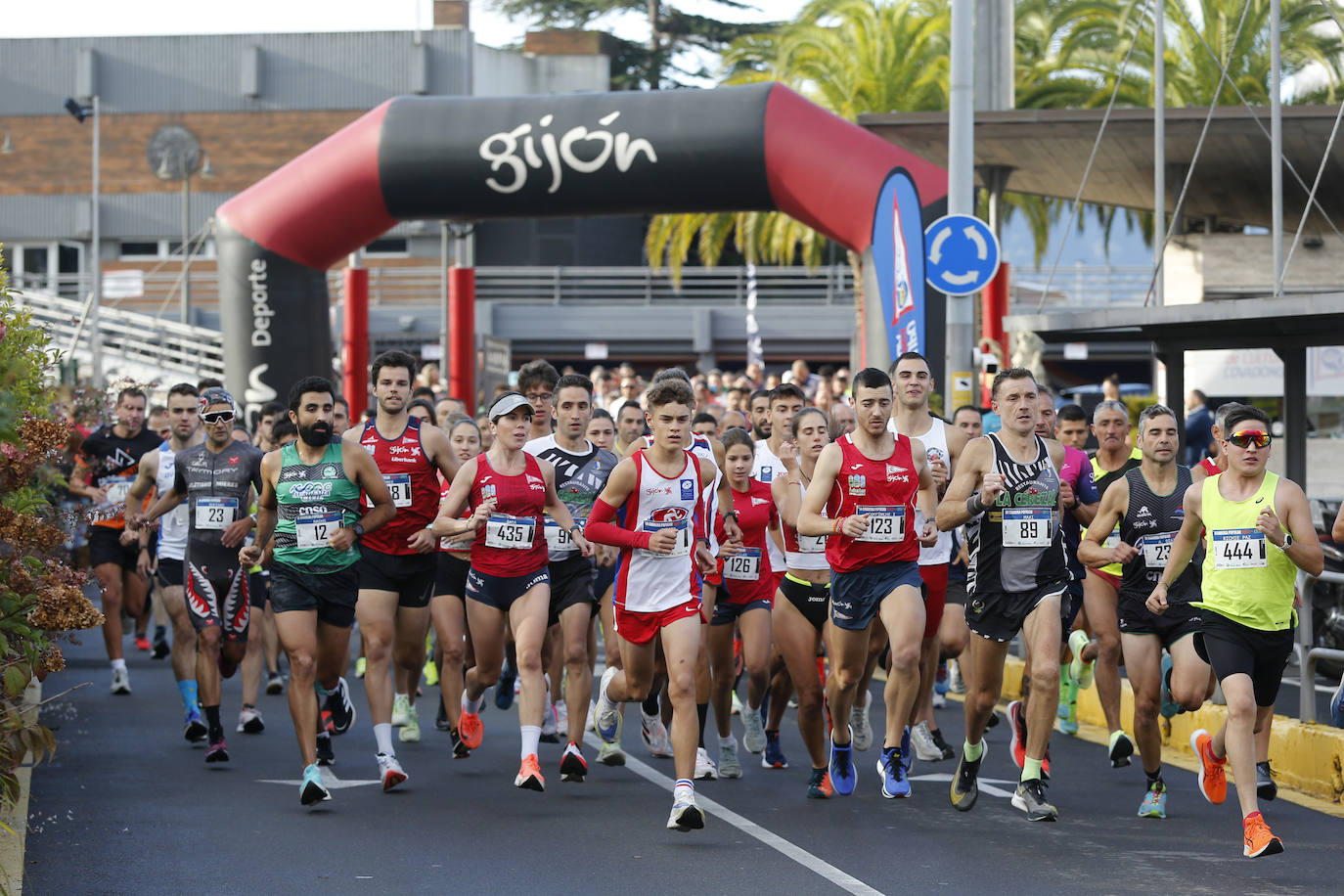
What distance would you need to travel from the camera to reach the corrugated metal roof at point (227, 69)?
50.4 m

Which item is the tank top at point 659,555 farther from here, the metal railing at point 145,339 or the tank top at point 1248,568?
the metal railing at point 145,339

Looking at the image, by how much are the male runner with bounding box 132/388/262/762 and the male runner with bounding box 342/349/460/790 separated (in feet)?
2.99

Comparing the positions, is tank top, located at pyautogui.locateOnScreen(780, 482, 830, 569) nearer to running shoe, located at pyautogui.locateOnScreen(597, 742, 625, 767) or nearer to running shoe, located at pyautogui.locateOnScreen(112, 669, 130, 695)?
running shoe, located at pyautogui.locateOnScreen(597, 742, 625, 767)

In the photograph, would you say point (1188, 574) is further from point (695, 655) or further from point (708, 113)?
point (708, 113)

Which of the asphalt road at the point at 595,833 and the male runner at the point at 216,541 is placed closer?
the asphalt road at the point at 595,833

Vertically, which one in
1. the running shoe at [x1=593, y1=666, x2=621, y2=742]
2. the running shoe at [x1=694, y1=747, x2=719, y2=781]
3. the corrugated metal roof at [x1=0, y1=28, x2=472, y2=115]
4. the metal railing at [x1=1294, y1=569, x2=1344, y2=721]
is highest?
the corrugated metal roof at [x1=0, y1=28, x2=472, y2=115]

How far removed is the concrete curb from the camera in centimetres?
959

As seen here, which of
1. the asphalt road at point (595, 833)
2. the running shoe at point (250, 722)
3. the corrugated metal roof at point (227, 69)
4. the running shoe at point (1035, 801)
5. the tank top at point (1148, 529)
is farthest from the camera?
the corrugated metal roof at point (227, 69)

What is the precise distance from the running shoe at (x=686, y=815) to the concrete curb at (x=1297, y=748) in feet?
10.1

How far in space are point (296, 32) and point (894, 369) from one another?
43984mm

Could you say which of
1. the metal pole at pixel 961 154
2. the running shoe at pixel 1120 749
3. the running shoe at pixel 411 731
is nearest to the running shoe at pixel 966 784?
the running shoe at pixel 1120 749

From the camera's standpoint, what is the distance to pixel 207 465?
36.0 ft

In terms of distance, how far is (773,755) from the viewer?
10.5 m

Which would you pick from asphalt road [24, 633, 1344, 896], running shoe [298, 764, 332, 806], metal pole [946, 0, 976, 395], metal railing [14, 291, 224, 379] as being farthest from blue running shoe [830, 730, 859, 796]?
metal railing [14, 291, 224, 379]
